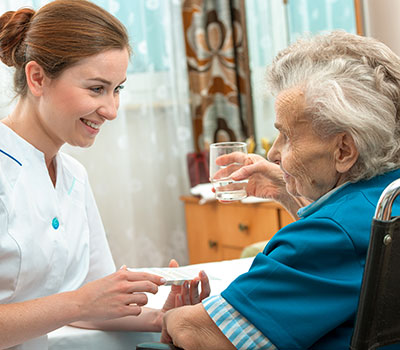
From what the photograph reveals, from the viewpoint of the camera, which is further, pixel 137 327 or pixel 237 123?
pixel 237 123

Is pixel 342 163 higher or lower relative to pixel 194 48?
lower

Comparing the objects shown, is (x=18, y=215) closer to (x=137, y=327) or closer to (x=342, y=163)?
(x=137, y=327)

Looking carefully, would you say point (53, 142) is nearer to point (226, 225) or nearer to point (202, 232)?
point (226, 225)

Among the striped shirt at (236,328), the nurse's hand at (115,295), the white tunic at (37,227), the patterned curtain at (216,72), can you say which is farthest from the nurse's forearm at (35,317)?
the patterned curtain at (216,72)

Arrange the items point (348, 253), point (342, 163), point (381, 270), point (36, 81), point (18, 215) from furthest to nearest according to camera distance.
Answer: point (36, 81), point (18, 215), point (342, 163), point (348, 253), point (381, 270)

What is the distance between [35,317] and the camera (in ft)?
4.15

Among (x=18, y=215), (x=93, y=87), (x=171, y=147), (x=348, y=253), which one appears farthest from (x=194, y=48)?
(x=348, y=253)

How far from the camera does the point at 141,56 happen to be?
3891 mm

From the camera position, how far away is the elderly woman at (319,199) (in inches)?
39.7

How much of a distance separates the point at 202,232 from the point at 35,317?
260 cm

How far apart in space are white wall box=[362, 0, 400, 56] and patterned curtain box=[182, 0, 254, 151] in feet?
3.90

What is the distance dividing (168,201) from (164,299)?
7.96ft

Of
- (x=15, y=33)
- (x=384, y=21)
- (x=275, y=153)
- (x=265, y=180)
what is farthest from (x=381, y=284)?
(x=384, y=21)

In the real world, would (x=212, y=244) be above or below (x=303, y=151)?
below
